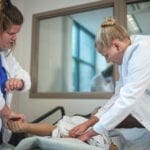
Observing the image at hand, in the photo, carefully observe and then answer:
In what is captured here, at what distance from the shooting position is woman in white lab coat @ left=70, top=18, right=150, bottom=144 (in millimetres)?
1105

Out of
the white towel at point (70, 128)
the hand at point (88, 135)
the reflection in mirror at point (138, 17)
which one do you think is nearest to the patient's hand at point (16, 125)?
the white towel at point (70, 128)

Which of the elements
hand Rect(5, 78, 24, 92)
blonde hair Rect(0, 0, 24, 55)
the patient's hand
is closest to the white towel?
the patient's hand

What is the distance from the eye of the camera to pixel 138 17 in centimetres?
291

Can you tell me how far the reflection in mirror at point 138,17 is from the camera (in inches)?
99.3

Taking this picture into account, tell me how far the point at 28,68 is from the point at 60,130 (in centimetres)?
157

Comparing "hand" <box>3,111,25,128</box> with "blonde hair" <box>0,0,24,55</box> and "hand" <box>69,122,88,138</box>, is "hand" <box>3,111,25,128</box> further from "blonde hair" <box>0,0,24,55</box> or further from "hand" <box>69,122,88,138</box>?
"blonde hair" <box>0,0,24,55</box>

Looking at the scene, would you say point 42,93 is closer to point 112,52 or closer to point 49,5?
point 49,5

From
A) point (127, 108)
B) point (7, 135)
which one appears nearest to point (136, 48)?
point (127, 108)

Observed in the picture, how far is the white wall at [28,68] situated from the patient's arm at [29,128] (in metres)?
1.03

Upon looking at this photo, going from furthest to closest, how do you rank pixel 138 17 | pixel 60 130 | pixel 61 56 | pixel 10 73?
pixel 61 56 < pixel 138 17 < pixel 10 73 < pixel 60 130

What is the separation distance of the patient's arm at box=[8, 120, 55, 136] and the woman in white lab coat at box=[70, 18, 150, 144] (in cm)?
20

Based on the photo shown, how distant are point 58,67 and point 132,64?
1.89 metres

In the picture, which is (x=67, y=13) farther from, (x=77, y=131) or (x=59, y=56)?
(x=77, y=131)

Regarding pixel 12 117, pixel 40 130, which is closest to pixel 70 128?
pixel 40 130
